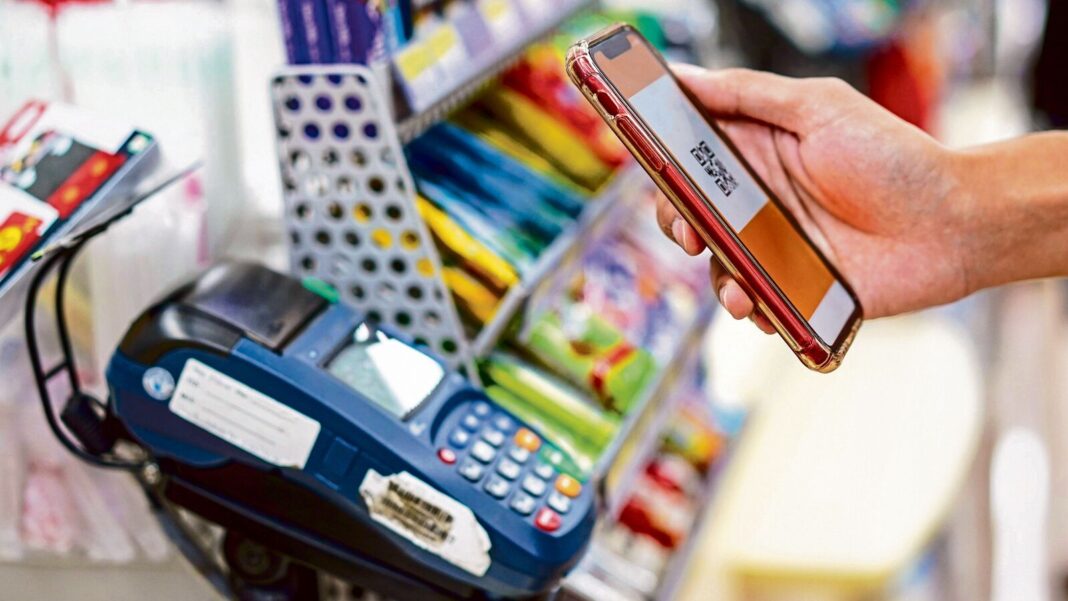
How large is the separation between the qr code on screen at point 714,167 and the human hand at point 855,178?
3.7 inches

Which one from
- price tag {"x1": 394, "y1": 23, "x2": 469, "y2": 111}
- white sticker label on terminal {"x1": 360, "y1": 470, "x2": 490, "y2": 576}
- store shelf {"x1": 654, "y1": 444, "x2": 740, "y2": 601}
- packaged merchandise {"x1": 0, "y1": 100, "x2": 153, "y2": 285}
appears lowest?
store shelf {"x1": 654, "y1": 444, "x2": 740, "y2": 601}

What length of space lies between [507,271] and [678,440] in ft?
2.50

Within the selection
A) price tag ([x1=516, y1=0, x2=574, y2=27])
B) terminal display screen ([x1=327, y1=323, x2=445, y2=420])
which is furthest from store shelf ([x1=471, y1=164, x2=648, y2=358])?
price tag ([x1=516, y1=0, x2=574, y2=27])

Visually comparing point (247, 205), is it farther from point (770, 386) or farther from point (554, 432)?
point (770, 386)

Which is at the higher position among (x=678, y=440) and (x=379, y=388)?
→ (x=379, y=388)

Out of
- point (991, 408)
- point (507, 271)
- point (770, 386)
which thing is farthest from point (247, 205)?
point (991, 408)

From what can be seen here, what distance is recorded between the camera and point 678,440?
1983 mm

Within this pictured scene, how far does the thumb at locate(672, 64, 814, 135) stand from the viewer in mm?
1289

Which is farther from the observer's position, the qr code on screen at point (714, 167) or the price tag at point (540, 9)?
the price tag at point (540, 9)

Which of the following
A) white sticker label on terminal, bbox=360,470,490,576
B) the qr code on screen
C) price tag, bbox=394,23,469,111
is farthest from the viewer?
price tag, bbox=394,23,469,111

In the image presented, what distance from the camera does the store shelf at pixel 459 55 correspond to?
4.06 ft

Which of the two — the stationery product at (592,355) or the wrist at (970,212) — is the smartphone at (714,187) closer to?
the wrist at (970,212)

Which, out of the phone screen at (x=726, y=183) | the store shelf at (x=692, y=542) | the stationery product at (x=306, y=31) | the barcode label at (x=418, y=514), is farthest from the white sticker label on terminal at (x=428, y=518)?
the store shelf at (x=692, y=542)

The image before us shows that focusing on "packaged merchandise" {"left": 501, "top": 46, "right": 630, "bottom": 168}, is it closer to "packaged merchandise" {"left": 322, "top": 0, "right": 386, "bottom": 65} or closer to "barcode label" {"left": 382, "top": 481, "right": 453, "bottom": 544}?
"packaged merchandise" {"left": 322, "top": 0, "right": 386, "bottom": 65}
